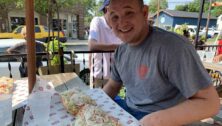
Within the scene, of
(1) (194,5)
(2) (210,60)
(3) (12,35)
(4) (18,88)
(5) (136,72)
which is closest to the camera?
(5) (136,72)

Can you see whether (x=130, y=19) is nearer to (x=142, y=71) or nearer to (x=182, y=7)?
(x=142, y=71)

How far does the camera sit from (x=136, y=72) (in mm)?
A: 1449

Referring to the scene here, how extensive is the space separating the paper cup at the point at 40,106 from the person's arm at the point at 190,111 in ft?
1.66

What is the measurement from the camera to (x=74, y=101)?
1288mm

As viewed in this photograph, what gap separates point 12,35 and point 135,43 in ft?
49.5

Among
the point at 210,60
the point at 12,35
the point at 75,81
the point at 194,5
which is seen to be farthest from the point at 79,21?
the point at 194,5

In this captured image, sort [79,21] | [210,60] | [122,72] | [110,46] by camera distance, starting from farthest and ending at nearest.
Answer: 1. [79,21]
2. [210,60]
3. [110,46]
4. [122,72]

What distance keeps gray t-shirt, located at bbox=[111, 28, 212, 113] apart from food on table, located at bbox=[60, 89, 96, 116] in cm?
34

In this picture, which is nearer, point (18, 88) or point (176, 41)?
point (176, 41)

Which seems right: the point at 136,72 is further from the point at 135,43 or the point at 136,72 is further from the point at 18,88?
the point at 18,88

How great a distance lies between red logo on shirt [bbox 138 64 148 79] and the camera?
137 centimetres

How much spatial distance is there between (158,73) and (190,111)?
28cm

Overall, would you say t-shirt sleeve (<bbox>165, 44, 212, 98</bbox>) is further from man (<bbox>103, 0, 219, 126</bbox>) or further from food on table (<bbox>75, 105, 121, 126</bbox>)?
food on table (<bbox>75, 105, 121, 126</bbox>)

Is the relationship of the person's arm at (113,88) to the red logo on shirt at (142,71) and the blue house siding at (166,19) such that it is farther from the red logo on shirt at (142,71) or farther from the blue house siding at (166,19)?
the blue house siding at (166,19)
